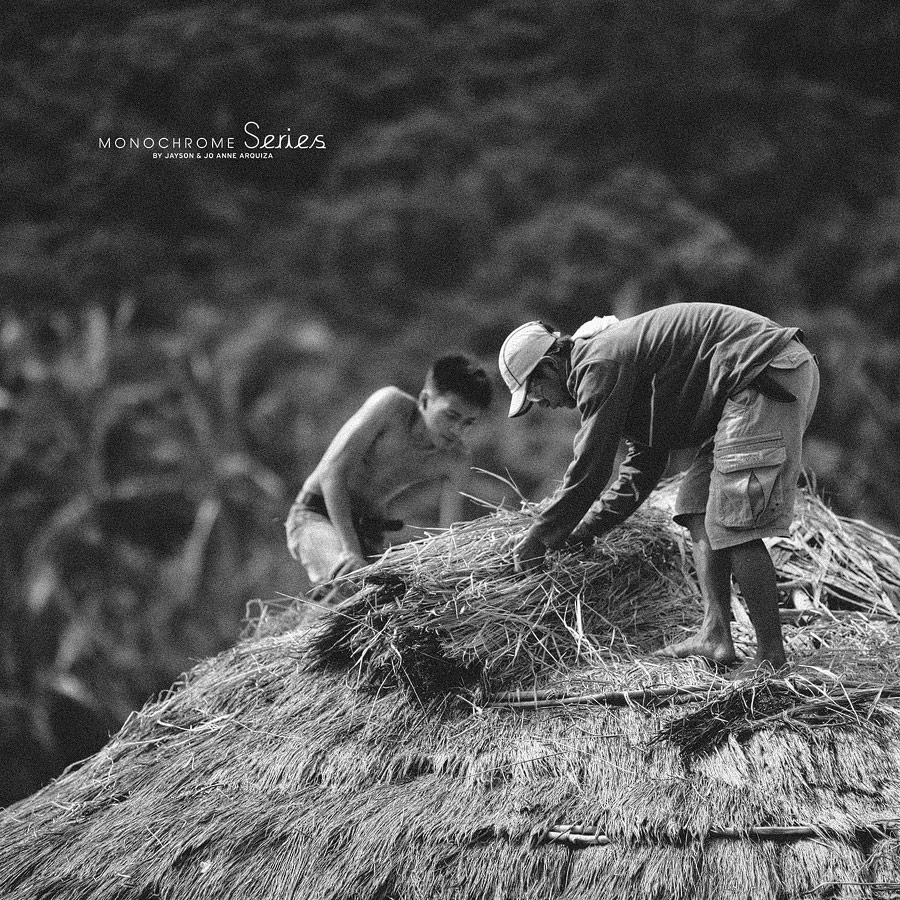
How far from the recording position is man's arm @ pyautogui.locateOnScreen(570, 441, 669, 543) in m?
3.86

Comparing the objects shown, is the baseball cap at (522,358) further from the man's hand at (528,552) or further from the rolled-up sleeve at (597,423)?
the man's hand at (528,552)

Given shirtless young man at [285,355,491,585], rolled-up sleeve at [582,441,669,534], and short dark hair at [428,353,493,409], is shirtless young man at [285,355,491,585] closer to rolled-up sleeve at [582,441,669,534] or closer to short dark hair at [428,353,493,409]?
short dark hair at [428,353,493,409]

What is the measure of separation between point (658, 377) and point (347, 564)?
1427 mm

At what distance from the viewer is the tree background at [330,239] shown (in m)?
14.9

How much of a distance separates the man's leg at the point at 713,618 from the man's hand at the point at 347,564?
1.24m

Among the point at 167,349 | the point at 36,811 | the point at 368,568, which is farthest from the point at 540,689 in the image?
the point at 167,349

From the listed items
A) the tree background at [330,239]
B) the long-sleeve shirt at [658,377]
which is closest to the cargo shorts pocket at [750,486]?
the long-sleeve shirt at [658,377]

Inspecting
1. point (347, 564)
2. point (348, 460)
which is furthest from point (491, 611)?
point (348, 460)

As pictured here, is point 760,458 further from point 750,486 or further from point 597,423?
point 597,423

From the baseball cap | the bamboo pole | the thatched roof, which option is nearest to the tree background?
the thatched roof

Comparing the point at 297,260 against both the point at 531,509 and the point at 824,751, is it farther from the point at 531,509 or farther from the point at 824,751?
the point at 824,751

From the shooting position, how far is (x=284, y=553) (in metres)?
14.8

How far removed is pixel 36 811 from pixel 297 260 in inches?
598

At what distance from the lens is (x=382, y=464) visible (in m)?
4.86
